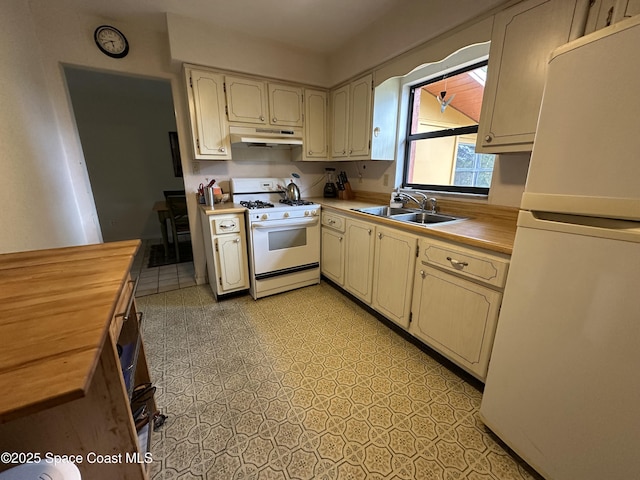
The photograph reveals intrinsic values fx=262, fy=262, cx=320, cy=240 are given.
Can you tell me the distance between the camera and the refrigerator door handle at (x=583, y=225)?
0.76 meters

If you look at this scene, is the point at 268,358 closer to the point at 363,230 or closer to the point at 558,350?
the point at 363,230

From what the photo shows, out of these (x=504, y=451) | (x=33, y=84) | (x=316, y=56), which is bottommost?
(x=504, y=451)

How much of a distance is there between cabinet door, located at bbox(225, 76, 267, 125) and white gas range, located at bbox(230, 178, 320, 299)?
0.61 metres

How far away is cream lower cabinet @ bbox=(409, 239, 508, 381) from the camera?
1.32 metres

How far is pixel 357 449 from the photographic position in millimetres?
1207

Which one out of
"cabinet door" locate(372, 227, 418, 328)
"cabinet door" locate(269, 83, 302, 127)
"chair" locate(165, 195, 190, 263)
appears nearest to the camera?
"cabinet door" locate(372, 227, 418, 328)

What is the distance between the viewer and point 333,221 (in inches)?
99.7

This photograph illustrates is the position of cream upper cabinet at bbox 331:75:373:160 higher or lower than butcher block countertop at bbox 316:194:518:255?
higher

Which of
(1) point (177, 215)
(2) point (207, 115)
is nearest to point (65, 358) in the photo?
(2) point (207, 115)

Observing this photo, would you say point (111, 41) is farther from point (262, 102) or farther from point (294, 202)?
point (294, 202)

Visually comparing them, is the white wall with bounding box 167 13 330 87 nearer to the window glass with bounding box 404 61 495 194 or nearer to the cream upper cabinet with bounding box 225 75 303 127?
the cream upper cabinet with bounding box 225 75 303 127

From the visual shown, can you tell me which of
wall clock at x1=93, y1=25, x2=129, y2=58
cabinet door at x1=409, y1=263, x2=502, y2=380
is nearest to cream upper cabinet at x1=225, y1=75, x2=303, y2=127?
wall clock at x1=93, y1=25, x2=129, y2=58

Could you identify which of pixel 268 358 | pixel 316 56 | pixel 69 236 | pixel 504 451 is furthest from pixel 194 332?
pixel 316 56

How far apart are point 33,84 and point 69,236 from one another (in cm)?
107
